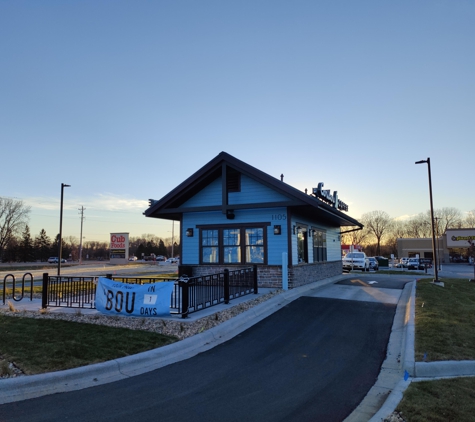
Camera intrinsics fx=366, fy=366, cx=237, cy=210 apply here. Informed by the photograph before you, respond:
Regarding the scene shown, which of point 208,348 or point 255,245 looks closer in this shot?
point 208,348

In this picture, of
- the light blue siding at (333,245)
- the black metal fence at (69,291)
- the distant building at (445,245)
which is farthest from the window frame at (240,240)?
the distant building at (445,245)

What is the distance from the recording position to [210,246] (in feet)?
52.6

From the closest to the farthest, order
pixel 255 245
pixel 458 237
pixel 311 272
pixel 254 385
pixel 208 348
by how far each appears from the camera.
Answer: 1. pixel 254 385
2. pixel 208 348
3. pixel 255 245
4. pixel 311 272
5. pixel 458 237

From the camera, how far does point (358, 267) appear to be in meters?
34.9

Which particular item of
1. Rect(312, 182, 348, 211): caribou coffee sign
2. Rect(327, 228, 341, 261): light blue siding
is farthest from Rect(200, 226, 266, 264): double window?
Rect(327, 228, 341, 261): light blue siding

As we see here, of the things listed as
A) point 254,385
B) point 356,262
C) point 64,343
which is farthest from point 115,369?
point 356,262

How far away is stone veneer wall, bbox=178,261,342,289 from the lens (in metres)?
14.5

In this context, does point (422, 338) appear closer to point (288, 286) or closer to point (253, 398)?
point (253, 398)

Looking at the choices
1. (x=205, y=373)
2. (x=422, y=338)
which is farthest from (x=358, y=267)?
(x=205, y=373)

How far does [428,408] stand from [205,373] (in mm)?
3307

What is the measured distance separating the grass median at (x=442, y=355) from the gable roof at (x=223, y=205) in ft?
17.0

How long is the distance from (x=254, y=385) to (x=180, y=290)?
4121 millimetres

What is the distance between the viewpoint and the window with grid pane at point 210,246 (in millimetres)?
15930

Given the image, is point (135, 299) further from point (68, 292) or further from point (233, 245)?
point (233, 245)
